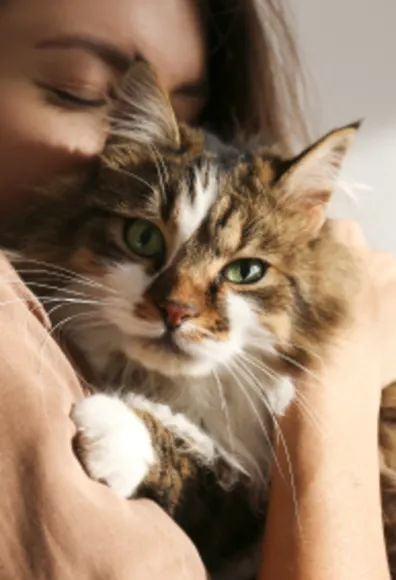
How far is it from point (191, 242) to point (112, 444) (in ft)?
0.93

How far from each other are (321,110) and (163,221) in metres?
0.95

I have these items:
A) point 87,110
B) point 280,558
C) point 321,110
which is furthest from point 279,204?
point 321,110

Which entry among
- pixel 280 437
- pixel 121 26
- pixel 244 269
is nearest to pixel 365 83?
pixel 121 26

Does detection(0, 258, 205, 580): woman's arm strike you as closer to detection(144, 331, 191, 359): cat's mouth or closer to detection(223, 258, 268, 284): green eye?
detection(144, 331, 191, 359): cat's mouth

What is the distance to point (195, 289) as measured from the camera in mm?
875

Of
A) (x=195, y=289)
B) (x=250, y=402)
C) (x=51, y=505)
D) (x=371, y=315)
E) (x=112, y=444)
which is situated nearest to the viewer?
(x=51, y=505)

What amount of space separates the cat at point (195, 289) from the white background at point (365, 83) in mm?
877

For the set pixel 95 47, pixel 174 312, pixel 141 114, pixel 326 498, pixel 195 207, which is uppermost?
pixel 95 47

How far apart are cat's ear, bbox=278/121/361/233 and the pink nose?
242 mm

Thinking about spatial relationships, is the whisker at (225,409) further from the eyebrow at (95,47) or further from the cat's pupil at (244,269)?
the eyebrow at (95,47)

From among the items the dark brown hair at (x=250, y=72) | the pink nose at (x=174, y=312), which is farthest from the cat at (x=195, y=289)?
the dark brown hair at (x=250, y=72)

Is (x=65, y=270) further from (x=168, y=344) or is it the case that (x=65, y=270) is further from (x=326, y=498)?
(x=326, y=498)

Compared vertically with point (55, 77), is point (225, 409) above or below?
below

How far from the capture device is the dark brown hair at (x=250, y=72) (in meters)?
1.32
